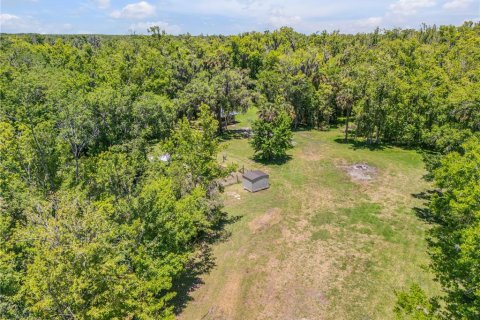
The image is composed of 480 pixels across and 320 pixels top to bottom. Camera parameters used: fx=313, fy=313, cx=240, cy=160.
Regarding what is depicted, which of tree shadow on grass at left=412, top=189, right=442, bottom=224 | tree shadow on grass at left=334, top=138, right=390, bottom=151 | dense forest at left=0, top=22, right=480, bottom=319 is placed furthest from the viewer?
tree shadow on grass at left=334, top=138, right=390, bottom=151

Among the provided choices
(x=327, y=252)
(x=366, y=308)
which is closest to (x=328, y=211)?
(x=327, y=252)

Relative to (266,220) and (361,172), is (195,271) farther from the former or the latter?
(361,172)

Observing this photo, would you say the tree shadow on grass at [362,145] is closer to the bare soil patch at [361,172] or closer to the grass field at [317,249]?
the bare soil patch at [361,172]

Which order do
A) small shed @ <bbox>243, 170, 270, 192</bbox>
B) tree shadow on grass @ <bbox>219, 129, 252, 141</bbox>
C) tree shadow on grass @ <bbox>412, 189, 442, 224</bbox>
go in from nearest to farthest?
tree shadow on grass @ <bbox>412, 189, 442, 224</bbox> < small shed @ <bbox>243, 170, 270, 192</bbox> < tree shadow on grass @ <bbox>219, 129, 252, 141</bbox>

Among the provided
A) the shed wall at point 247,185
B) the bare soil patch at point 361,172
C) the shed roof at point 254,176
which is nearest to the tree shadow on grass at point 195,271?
the shed wall at point 247,185

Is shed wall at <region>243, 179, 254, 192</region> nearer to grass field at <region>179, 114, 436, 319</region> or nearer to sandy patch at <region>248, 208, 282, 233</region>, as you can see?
grass field at <region>179, 114, 436, 319</region>

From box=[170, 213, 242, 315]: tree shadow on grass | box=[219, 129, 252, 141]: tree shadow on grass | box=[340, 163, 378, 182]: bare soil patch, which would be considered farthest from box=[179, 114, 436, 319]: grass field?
box=[219, 129, 252, 141]: tree shadow on grass

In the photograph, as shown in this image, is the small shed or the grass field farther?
the small shed

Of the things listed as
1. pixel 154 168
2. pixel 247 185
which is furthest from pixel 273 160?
pixel 154 168
